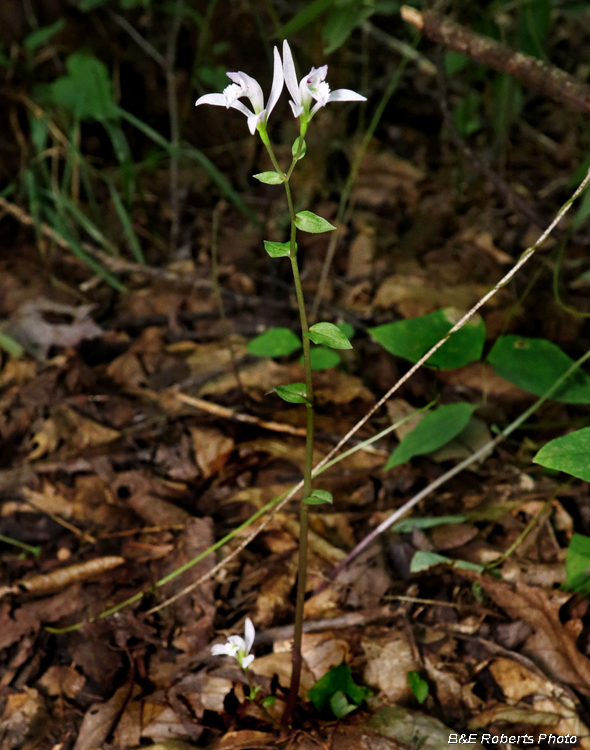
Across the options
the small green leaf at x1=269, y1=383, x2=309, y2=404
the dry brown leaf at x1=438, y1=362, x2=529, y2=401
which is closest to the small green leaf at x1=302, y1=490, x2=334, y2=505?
the small green leaf at x1=269, y1=383, x2=309, y2=404

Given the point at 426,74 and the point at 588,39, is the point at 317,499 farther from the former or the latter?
the point at 588,39

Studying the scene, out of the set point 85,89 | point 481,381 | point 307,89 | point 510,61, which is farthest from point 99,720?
point 85,89

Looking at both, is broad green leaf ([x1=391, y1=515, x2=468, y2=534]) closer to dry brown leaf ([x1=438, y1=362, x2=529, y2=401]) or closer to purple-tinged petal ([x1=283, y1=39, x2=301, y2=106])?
dry brown leaf ([x1=438, y1=362, x2=529, y2=401])

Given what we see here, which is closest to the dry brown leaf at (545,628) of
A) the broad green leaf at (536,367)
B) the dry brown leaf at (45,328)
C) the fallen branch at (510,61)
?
the broad green leaf at (536,367)

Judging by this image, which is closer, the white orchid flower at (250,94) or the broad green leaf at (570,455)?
the white orchid flower at (250,94)

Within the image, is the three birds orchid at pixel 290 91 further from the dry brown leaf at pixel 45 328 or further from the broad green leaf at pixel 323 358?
the dry brown leaf at pixel 45 328
